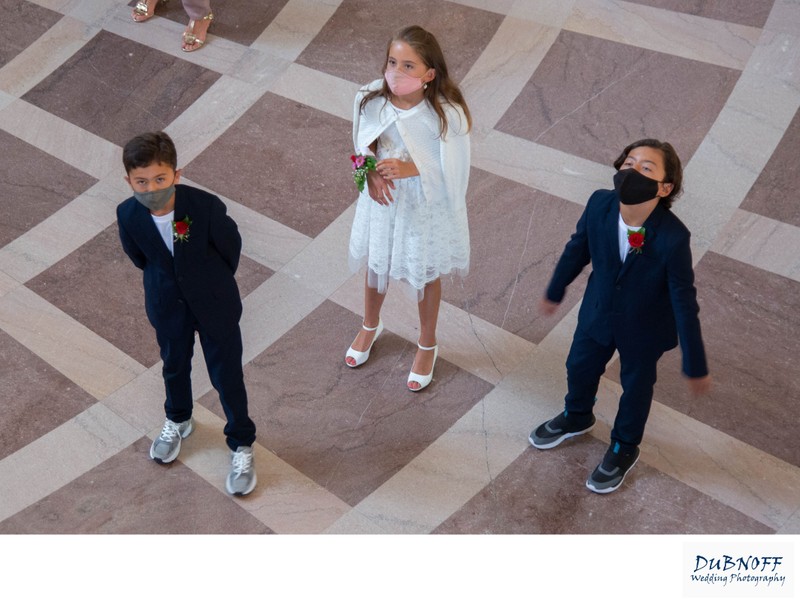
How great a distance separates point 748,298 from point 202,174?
3.20 m

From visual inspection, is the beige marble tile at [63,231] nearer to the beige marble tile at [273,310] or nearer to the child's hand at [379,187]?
the beige marble tile at [273,310]

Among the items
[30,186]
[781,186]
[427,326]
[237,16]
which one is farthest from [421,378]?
[237,16]

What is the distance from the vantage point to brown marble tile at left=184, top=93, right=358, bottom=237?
17.3 ft

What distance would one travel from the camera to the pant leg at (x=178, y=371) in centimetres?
356

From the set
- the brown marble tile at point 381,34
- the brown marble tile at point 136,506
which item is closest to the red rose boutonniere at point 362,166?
the brown marble tile at point 136,506

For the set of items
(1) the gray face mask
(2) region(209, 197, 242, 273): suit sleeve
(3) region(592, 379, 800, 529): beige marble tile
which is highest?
(1) the gray face mask

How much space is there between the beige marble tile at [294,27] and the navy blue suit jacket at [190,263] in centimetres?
320

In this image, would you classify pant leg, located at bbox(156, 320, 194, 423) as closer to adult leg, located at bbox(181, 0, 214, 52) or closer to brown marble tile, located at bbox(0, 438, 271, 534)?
brown marble tile, located at bbox(0, 438, 271, 534)

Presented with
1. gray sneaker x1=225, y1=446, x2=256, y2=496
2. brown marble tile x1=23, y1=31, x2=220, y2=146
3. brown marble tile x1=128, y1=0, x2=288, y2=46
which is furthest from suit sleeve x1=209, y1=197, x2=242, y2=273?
brown marble tile x1=128, y1=0, x2=288, y2=46

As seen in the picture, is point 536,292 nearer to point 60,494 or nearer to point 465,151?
point 465,151

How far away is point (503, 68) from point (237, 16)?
2.10 m

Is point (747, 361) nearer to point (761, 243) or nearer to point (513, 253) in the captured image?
point (761, 243)

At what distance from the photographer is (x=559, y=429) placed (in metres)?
3.95

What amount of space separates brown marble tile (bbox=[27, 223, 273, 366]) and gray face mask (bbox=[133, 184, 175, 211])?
4.77 feet
